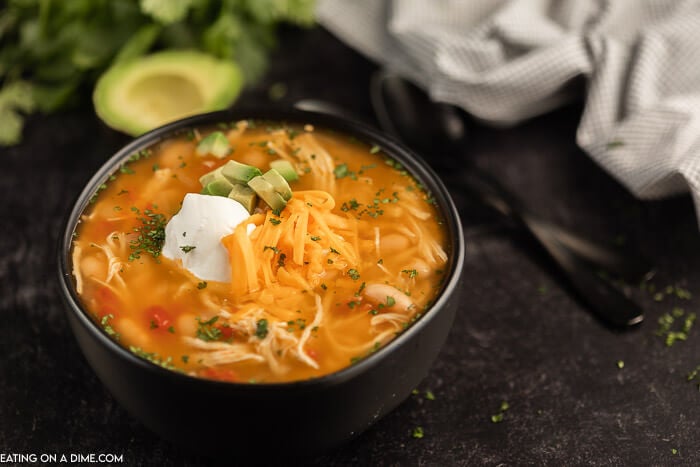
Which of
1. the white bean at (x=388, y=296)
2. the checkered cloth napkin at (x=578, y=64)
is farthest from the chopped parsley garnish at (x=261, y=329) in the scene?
the checkered cloth napkin at (x=578, y=64)

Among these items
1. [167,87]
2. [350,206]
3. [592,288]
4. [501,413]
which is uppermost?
[350,206]

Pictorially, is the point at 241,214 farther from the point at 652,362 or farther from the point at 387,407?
the point at 652,362

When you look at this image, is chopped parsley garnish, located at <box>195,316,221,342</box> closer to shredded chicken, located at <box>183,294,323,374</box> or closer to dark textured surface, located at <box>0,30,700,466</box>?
shredded chicken, located at <box>183,294,323,374</box>

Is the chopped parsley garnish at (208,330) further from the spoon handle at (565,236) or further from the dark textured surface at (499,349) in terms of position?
the spoon handle at (565,236)

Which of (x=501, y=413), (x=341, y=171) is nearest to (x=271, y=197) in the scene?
(x=341, y=171)

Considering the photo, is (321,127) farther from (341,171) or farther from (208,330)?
(208,330)

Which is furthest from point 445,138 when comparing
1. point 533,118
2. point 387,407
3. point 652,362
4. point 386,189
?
point 387,407
